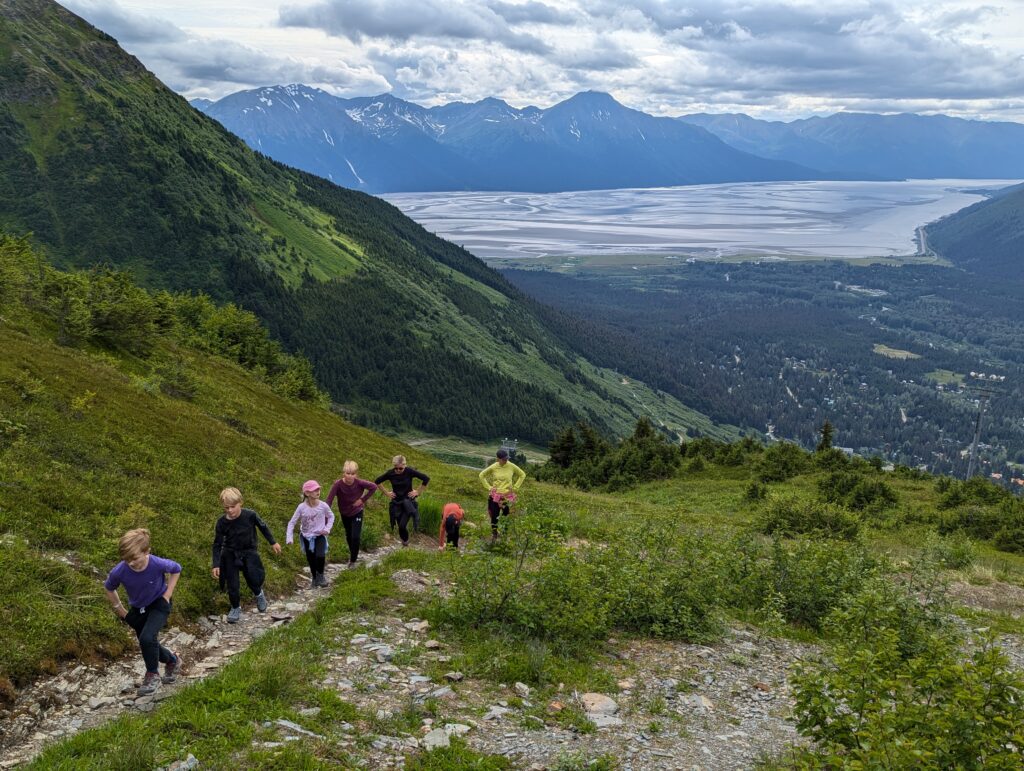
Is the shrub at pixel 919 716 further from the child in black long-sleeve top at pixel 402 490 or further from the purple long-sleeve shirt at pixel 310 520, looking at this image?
the child in black long-sleeve top at pixel 402 490

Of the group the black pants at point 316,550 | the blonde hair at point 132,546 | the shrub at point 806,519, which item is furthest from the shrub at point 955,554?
the blonde hair at point 132,546

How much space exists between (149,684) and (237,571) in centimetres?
299

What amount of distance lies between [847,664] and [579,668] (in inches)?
173

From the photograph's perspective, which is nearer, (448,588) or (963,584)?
(448,588)

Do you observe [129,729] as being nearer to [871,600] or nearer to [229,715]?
[229,715]

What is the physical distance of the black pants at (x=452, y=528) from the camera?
57.9 feet

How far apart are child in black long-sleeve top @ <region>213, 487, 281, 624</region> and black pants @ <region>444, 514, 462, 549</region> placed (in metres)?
6.19

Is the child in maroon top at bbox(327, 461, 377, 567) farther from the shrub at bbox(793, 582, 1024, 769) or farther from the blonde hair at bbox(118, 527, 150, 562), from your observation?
the shrub at bbox(793, 582, 1024, 769)

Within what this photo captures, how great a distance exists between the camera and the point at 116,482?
15.0 metres

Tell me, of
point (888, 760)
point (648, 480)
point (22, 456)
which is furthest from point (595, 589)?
point (648, 480)

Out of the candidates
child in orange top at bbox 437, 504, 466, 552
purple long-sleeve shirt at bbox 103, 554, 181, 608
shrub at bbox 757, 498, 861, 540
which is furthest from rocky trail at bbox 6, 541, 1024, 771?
shrub at bbox 757, 498, 861, 540

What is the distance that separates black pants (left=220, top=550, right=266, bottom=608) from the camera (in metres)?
11.9

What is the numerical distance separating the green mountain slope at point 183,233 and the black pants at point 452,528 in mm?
120127

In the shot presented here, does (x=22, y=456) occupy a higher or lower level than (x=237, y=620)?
higher
